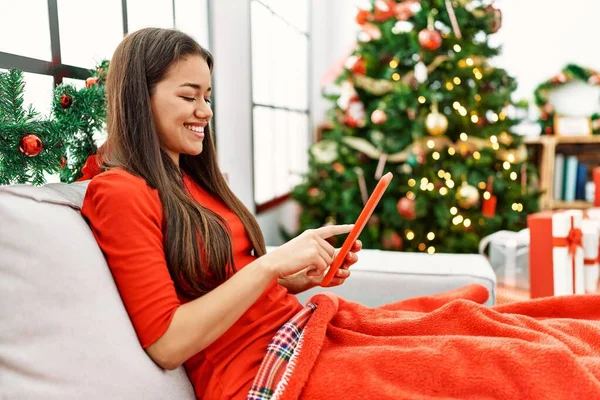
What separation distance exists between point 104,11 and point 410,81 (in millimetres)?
1791

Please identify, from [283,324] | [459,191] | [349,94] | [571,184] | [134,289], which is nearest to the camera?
[134,289]

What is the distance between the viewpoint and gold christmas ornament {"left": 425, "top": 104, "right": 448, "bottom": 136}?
9.37 ft

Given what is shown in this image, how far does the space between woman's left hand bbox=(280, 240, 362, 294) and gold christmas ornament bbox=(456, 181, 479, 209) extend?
189 centimetres

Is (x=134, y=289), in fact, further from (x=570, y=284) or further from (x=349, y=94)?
(x=349, y=94)

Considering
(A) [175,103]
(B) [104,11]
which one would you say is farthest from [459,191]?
(A) [175,103]

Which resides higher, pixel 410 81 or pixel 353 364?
pixel 410 81

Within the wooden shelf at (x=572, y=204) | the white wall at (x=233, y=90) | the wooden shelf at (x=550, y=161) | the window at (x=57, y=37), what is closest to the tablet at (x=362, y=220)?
the window at (x=57, y=37)

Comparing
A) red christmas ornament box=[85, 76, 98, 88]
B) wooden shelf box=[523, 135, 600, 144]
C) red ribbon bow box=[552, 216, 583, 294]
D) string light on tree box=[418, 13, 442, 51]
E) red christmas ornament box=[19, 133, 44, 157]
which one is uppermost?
string light on tree box=[418, 13, 442, 51]

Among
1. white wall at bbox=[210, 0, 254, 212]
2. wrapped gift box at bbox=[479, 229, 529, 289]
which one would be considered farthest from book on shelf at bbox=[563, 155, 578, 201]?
white wall at bbox=[210, 0, 254, 212]

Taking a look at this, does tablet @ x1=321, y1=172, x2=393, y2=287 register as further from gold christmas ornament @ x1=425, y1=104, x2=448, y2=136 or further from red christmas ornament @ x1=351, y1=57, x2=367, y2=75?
red christmas ornament @ x1=351, y1=57, x2=367, y2=75

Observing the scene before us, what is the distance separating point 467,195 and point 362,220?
213 centimetres

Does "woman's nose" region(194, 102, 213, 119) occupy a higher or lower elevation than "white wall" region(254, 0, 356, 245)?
lower

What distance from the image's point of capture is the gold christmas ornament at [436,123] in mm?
2857

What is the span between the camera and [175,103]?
1.01m
